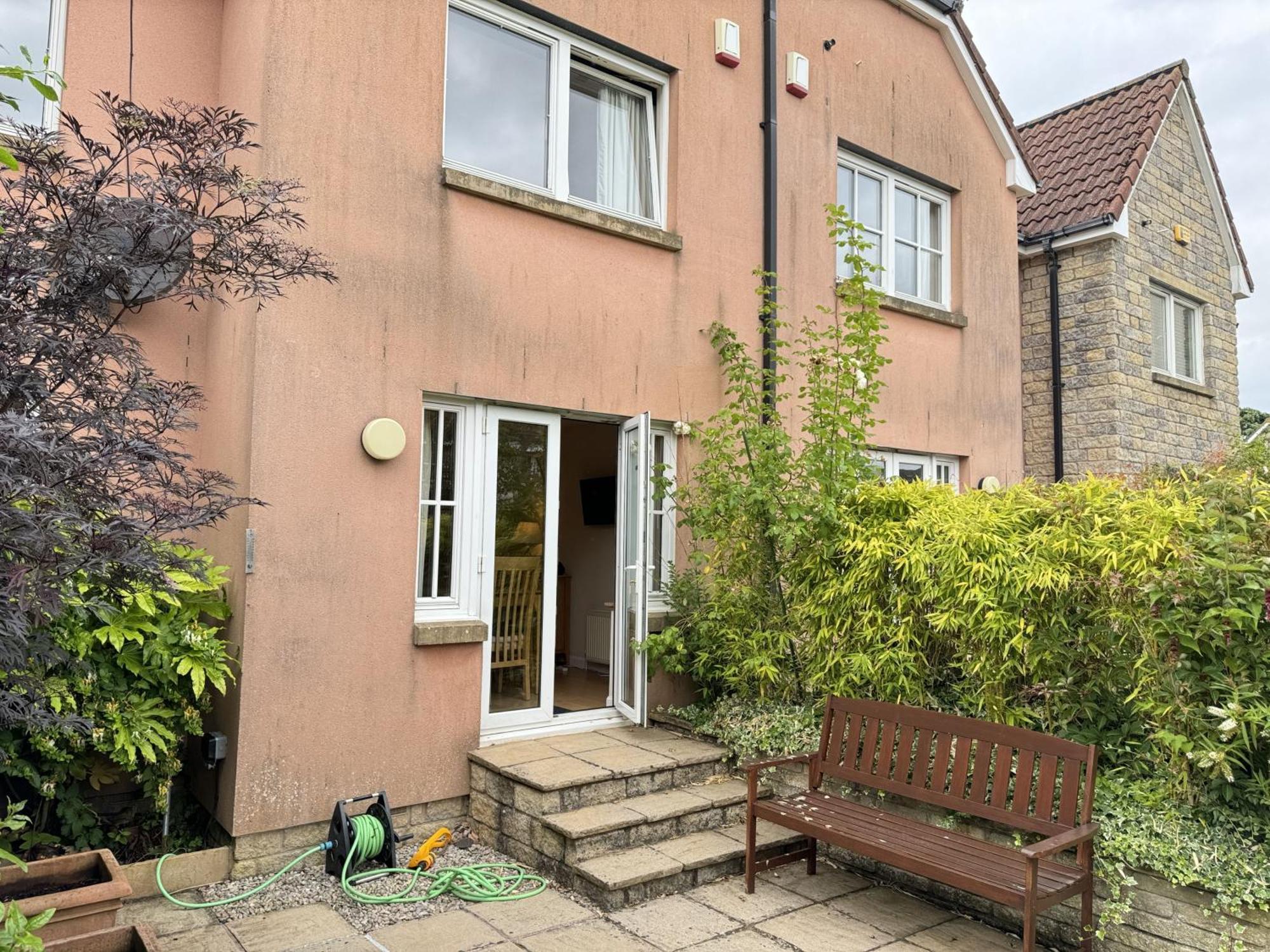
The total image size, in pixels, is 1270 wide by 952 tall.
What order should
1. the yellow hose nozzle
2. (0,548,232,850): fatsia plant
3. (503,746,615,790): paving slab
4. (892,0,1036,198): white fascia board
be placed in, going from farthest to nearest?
(892,0,1036,198): white fascia board → (503,746,615,790): paving slab → the yellow hose nozzle → (0,548,232,850): fatsia plant

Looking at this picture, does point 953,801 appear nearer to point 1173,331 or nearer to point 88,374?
point 88,374

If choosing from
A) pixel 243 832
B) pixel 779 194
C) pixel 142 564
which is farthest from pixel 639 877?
pixel 779 194

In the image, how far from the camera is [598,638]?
9.59m

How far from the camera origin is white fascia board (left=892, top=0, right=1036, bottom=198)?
9172 millimetres

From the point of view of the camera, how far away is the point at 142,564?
2.61 m

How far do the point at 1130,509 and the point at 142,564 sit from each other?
14.4ft

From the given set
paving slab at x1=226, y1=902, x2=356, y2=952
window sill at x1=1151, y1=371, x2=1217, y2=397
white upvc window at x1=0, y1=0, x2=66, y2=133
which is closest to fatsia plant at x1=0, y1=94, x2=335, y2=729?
paving slab at x1=226, y1=902, x2=356, y2=952

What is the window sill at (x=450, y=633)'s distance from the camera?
5.46 metres

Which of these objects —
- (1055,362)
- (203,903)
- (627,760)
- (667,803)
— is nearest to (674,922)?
(667,803)

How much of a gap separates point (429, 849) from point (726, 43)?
6.34 meters

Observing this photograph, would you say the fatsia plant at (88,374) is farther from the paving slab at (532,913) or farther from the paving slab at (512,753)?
the paving slab at (512,753)

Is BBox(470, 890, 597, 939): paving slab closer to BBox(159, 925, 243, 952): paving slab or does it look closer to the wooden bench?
the wooden bench

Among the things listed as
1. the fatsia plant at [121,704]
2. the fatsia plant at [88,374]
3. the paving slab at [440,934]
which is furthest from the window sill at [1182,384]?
the fatsia plant at [88,374]

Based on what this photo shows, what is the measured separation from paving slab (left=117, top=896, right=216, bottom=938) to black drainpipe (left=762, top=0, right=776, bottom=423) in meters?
5.00
